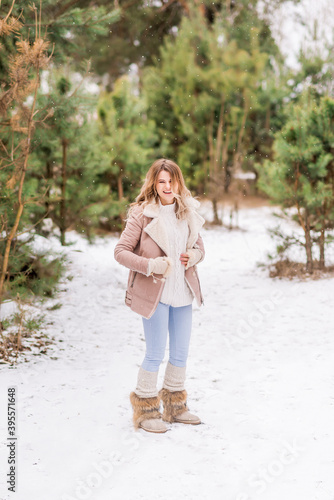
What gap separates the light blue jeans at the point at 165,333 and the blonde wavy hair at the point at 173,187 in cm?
65

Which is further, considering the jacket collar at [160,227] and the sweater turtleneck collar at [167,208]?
the sweater turtleneck collar at [167,208]

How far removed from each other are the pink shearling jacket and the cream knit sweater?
0.13 ft

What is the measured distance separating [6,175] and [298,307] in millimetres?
3866

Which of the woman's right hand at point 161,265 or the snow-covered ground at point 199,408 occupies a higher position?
the woman's right hand at point 161,265

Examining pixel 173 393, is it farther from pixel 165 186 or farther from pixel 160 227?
pixel 165 186

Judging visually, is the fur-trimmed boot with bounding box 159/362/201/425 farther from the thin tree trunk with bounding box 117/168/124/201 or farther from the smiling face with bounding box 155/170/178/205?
→ the thin tree trunk with bounding box 117/168/124/201

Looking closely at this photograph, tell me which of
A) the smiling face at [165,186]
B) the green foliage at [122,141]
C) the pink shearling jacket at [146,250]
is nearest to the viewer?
the pink shearling jacket at [146,250]

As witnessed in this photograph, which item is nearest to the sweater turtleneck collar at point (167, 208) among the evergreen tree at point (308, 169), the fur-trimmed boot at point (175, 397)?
the fur-trimmed boot at point (175, 397)

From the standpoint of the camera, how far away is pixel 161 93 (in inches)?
571

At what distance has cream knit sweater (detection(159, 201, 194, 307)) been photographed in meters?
3.28

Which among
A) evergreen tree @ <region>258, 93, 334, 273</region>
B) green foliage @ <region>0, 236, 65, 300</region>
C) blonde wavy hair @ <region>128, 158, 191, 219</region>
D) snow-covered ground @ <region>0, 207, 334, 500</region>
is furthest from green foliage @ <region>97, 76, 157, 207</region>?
blonde wavy hair @ <region>128, 158, 191, 219</region>

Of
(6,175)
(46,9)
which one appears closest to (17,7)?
(46,9)

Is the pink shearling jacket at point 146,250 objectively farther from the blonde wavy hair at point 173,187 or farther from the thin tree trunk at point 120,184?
the thin tree trunk at point 120,184

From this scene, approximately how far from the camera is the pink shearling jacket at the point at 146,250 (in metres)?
3.19
